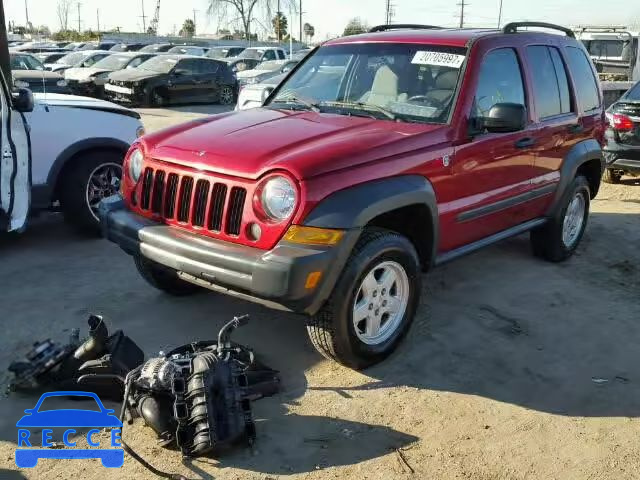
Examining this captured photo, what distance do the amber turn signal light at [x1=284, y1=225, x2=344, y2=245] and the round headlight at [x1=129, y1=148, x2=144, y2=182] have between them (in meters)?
1.36

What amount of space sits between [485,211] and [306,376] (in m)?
1.78

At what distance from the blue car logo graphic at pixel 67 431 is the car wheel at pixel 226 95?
60.0ft

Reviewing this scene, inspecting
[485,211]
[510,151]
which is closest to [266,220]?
[485,211]

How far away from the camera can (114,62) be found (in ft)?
71.9

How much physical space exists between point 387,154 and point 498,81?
1.41 metres

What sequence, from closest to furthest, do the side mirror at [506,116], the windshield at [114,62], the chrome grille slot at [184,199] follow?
the chrome grille slot at [184,199]
the side mirror at [506,116]
the windshield at [114,62]

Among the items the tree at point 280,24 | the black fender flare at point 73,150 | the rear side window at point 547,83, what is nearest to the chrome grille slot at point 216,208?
the rear side window at point 547,83

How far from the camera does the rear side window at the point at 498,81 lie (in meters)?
4.42

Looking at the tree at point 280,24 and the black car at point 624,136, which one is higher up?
the tree at point 280,24

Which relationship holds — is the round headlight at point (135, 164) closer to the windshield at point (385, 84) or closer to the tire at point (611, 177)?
the windshield at point (385, 84)

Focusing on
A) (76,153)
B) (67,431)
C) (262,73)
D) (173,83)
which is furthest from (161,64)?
(67,431)

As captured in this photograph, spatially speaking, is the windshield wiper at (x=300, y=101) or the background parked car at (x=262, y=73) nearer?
the windshield wiper at (x=300, y=101)

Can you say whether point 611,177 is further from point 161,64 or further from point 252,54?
point 252,54

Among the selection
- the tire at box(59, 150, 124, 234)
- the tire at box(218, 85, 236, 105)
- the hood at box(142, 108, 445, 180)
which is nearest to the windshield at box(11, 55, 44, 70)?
the tire at box(218, 85, 236, 105)
